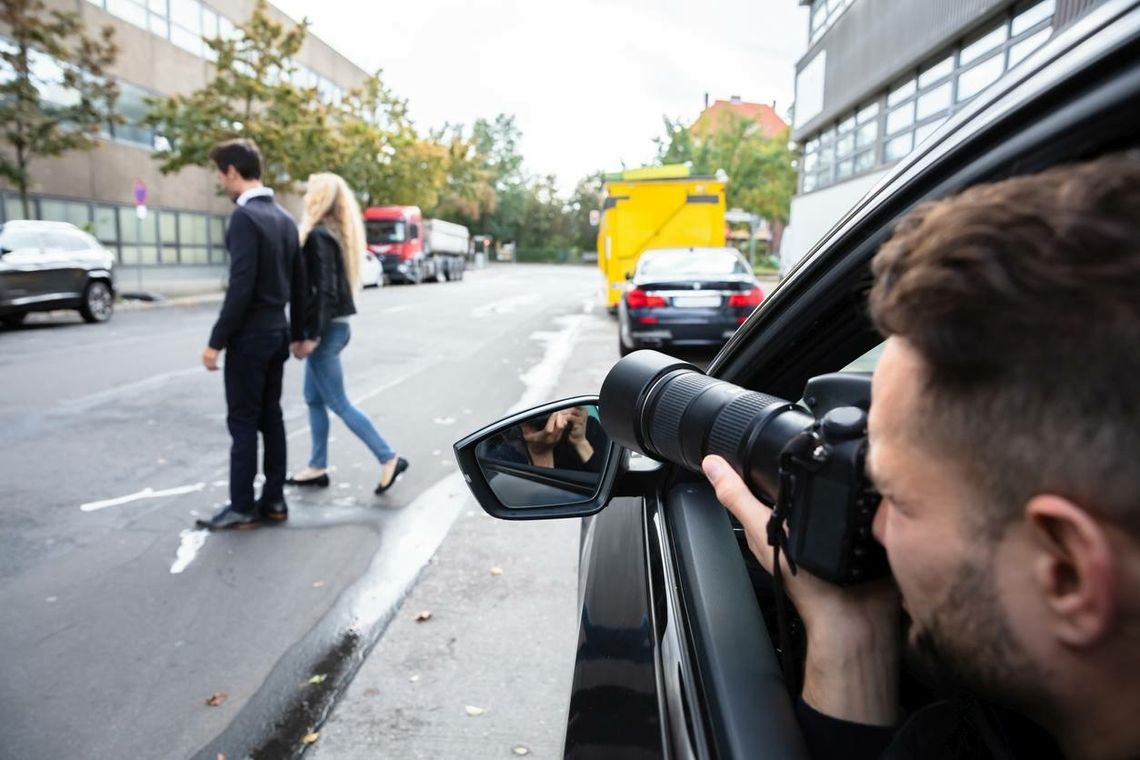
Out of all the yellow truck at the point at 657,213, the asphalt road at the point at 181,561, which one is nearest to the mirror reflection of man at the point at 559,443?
the asphalt road at the point at 181,561

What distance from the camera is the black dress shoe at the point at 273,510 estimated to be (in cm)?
448

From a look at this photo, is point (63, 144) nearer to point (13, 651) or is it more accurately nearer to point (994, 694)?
point (13, 651)

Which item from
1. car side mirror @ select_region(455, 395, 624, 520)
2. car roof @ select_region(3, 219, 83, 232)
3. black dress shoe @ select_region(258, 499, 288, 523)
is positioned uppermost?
car roof @ select_region(3, 219, 83, 232)

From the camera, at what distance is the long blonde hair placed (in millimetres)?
4648

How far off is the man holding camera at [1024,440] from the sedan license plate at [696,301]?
989 centimetres

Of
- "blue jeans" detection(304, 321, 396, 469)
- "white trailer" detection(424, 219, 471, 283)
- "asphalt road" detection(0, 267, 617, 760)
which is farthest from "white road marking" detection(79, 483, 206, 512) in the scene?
"white trailer" detection(424, 219, 471, 283)

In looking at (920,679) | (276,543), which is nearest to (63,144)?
(276,543)

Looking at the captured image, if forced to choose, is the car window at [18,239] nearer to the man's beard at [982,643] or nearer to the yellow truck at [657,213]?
the yellow truck at [657,213]

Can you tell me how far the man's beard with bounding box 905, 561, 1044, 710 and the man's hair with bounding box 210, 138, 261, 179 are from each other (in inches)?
171

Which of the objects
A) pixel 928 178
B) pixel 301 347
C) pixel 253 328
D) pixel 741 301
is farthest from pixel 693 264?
pixel 928 178

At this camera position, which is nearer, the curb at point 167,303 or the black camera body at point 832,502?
the black camera body at point 832,502

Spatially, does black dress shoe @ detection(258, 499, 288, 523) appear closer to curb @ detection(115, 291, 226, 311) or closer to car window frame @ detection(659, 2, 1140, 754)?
car window frame @ detection(659, 2, 1140, 754)

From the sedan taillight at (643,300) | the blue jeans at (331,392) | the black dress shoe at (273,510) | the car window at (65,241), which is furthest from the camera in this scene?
the car window at (65,241)

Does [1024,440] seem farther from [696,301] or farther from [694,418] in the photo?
[696,301]
